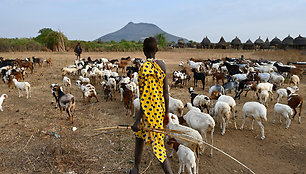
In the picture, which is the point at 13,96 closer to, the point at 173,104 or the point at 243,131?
the point at 173,104

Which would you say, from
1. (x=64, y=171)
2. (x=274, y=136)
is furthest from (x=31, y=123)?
(x=274, y=136)

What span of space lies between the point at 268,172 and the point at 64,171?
13.7 ft

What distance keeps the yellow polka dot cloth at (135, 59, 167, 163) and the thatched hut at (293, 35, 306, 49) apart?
123ft

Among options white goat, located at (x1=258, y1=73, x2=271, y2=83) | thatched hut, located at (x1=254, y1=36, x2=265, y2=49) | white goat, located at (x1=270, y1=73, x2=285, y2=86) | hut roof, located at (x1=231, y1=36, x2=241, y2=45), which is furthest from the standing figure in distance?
thatched hut, located at (x1=254, y1=36, x2=265, y2=49)

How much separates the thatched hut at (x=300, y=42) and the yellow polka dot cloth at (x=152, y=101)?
3744 cm

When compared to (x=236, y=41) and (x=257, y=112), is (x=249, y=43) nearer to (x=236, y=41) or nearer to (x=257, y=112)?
(x=236, y=41)

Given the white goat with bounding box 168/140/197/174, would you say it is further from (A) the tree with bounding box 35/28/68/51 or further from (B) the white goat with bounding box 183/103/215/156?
(A) the tree with bounding box 35/28/68/51

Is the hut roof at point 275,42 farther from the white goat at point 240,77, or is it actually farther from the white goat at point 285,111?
the white goat at point 285,111

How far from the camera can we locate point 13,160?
4.44m

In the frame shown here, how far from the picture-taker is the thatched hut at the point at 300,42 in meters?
32.2

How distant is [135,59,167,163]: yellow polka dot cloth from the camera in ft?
9.61

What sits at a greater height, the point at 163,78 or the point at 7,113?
the point at 163,78

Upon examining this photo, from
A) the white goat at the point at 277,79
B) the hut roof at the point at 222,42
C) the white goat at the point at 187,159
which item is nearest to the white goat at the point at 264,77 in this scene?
the white goat at the point at 277,79

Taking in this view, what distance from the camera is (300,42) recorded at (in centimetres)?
3238
